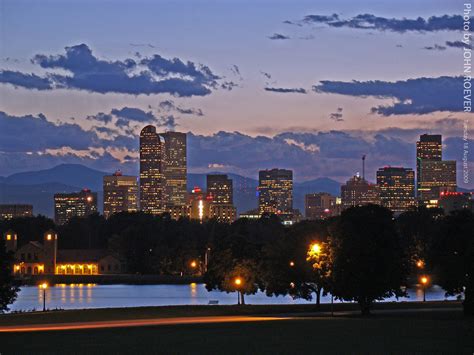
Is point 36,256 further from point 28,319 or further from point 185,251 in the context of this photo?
point 28,319

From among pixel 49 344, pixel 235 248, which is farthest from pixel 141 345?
pixel 235 248

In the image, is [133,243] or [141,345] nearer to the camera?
[141,345]

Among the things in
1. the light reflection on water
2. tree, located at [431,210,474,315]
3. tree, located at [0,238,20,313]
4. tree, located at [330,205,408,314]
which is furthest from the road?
the light reflection on water

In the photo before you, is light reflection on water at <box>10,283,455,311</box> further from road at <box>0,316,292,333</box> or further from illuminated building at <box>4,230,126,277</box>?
illuminated building at <box>4,230,126,277</box>

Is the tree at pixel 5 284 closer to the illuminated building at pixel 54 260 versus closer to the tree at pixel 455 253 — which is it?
the tree at pixel 455 253

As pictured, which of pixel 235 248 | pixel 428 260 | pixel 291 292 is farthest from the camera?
pixel 235 248

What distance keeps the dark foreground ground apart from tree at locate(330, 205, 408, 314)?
276 inches

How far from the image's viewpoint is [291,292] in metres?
86.9

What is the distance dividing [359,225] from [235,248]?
75.8 ft

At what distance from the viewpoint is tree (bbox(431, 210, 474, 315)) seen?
71.8 m

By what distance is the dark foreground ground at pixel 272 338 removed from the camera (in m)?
45.2

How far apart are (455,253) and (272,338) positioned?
88.3 feet

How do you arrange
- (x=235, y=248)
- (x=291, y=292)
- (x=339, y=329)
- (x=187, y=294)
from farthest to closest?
(x=187, y=294) < (x=235, y=248) < (x=291, y=292) < (x=339, y=329)

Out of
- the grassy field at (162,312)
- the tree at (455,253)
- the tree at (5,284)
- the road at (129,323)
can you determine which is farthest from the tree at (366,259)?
the tree at (5,284)
